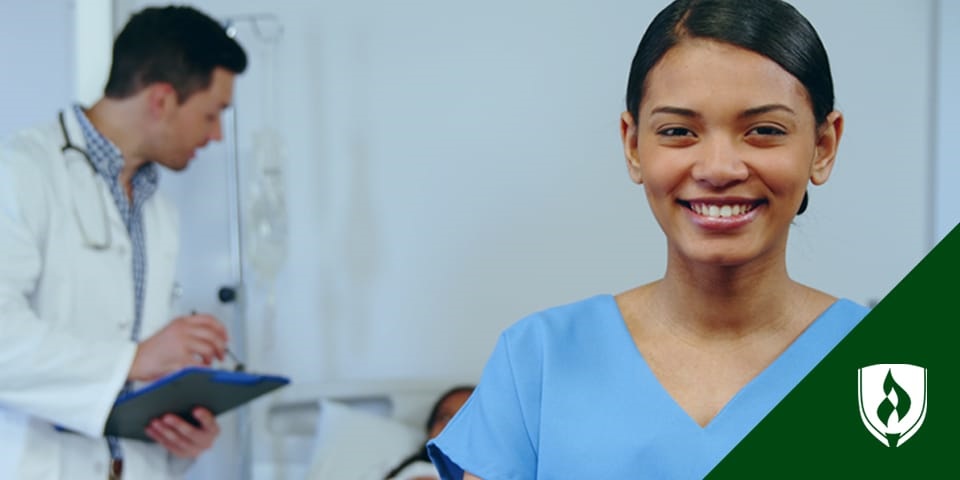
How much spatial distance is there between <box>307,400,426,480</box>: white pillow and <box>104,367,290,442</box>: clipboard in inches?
17.6

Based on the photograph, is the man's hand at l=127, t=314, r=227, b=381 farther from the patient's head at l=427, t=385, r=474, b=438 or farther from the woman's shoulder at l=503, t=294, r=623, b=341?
the woman's shoulder at l=503, t=294, r=623, b=341

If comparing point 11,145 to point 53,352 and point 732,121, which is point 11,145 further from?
point 732,121

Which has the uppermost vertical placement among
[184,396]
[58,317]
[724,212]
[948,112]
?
[948,112]

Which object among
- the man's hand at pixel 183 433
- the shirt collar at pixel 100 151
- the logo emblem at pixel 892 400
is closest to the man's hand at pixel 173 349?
the man's hand at pixel 183 433

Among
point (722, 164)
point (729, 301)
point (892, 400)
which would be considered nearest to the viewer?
point (892, 400)

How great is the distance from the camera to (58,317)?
1.93 m

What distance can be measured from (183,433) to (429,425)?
668mm

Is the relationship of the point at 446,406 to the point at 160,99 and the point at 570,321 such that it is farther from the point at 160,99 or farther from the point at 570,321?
the point at 570,321

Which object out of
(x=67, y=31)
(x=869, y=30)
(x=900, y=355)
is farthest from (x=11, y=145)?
(x=869, y=30)

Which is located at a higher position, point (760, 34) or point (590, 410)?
point (760, 34)

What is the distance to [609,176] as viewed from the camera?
2604 millimetres

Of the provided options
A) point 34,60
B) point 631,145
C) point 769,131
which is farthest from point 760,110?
point 34,60

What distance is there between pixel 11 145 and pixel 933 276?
1714mm

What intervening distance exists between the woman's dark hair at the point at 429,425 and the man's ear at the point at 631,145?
1.63 m
